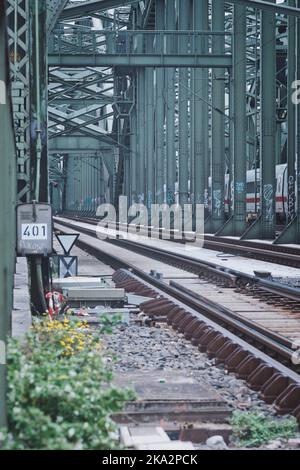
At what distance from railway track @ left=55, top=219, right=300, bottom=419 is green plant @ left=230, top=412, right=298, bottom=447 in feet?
0.77

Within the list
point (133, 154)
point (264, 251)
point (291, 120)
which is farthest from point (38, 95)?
point (133, 154)

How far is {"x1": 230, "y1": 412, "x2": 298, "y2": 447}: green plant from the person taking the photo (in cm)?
622

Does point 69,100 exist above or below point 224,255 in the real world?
above

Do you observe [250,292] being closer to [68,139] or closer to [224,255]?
[224,255]

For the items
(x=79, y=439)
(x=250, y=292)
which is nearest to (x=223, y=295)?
(x=250, y=292)

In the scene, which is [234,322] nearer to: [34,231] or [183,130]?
[34,231]

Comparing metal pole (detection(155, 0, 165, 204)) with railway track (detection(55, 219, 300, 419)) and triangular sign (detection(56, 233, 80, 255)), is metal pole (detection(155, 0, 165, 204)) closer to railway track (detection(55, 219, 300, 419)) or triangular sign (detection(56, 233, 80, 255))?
railway track (detection(55, 219, 300, 419))

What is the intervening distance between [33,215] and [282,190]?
103 ft

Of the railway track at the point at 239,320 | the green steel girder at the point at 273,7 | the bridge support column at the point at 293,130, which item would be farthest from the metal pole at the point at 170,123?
the green steel girder at the point at 273,7

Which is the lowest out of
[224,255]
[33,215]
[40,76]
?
[224,255]

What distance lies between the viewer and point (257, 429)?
6.36 meters

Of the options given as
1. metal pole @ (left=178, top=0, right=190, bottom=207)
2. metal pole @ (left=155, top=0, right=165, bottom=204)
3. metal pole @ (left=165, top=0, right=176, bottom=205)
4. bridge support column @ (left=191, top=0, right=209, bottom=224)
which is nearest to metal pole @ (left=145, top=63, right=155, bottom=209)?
metal pole @ (left=155, top=0, right=165, bottom=204)

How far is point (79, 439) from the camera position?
4.16 metres

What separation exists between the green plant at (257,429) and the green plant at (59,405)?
186cm
